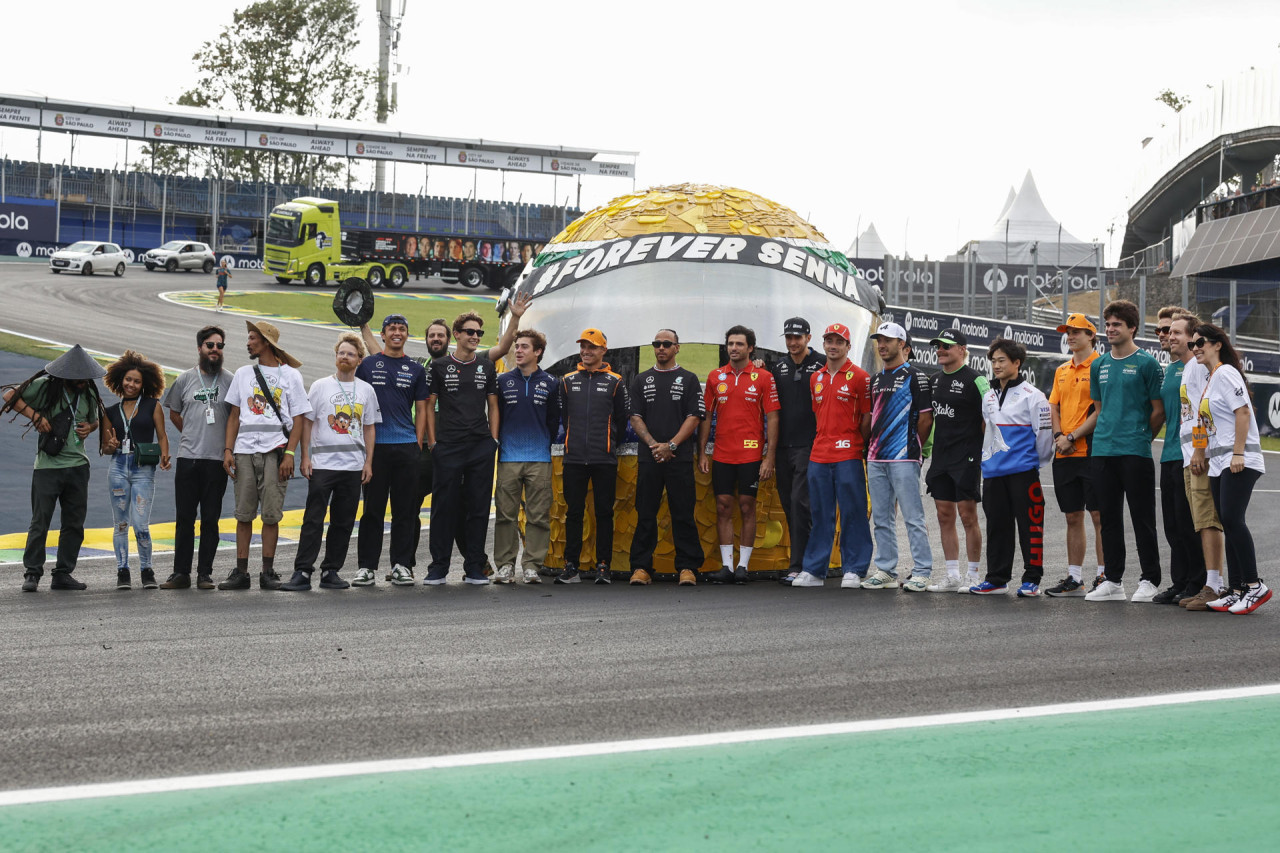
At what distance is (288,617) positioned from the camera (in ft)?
24.0

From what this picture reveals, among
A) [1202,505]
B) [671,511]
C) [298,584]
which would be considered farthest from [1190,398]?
[298,584]

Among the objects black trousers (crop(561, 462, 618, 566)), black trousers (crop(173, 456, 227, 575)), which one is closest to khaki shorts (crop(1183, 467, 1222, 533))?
black trousers (crop(561, 462, 618, 566))

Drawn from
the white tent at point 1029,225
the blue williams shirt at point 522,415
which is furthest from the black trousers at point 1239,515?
the white tent at point 1029,225

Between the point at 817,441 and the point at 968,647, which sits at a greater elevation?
the point at 817,441

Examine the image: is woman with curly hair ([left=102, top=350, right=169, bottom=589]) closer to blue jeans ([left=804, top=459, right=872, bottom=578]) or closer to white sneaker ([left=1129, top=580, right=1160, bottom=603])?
blue jeans ([left=804, top=459, right=872, bottom=578])

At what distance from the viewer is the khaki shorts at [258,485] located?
866 centimetres

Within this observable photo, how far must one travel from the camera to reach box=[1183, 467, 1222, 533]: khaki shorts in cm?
770

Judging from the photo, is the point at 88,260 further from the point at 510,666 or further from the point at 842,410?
the point at 510,666

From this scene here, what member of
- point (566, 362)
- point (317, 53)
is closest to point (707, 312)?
point (566, 362)

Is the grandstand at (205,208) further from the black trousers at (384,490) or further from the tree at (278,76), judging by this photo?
the black trousers at (384,490)

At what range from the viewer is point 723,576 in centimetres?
948

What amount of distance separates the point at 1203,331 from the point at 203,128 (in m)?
62.2

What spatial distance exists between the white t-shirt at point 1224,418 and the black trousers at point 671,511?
3480 mm

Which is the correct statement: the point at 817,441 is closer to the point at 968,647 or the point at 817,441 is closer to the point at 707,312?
the point at 707,312
